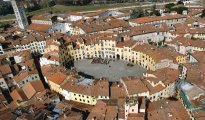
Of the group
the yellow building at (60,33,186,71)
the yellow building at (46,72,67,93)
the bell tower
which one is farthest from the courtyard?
the bell tower

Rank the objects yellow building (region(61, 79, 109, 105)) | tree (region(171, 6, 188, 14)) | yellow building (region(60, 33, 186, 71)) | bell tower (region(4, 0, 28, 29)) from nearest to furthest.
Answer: yellow building (region(61, 79, 109, 105)), yellow building (region(60, 33, 186, 71)), bell tower (region(4, 0, 28, 29)), tree (region(171, 6, 188, 14))

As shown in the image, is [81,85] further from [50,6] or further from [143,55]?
[50,6]

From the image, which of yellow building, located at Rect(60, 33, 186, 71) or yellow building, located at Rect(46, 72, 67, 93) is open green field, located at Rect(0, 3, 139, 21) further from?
yellow building, located at Rect(46, 72, 67, 93)

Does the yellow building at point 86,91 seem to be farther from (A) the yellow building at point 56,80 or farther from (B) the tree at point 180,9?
(B) the tree at point 180,9

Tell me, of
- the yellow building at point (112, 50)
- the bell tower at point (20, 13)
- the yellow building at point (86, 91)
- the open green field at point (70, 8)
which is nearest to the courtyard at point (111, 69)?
the yellow building at point (112, 50)

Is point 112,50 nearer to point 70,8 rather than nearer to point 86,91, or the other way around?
point 86,91

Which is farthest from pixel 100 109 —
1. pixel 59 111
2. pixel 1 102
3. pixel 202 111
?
pixel 1 102
